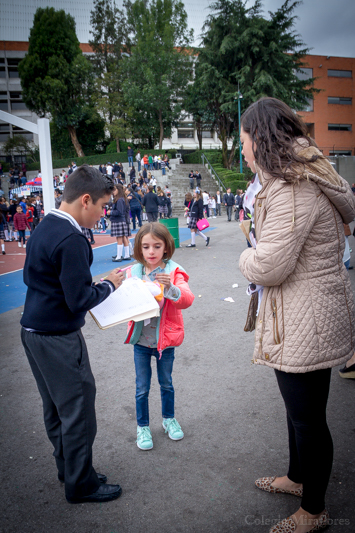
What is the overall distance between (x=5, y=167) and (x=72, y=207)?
50.7 m

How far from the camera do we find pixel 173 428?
2.90 metres

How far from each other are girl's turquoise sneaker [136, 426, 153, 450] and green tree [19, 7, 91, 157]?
4459cm

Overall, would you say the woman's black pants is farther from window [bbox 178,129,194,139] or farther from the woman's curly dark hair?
window [bbox 178,129,194,139]

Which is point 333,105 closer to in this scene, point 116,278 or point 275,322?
point 116,278

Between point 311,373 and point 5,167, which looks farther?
point 5,167

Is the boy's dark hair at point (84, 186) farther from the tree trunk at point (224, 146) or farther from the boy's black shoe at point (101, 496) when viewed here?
the tree trunk at point (224, 146)

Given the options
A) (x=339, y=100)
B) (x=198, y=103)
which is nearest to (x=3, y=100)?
(x=198, y=103)

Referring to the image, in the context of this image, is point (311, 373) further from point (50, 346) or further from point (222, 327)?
point (222, 327)

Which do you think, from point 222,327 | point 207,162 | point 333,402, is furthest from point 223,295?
point 207,162

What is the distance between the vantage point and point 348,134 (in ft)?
159

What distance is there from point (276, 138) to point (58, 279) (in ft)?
4.32

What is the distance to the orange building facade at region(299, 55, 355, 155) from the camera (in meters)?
47.3

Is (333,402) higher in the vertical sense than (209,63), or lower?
lower

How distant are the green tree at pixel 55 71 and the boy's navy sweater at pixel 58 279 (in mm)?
44579
